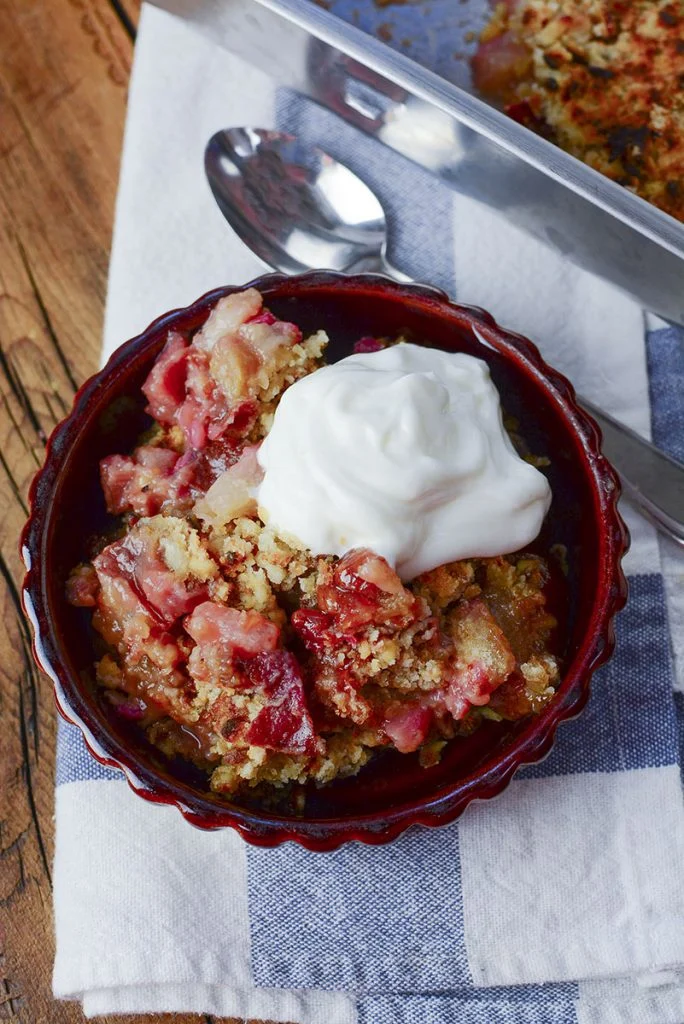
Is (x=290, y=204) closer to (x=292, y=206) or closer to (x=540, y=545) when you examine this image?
(x=292, y=206)

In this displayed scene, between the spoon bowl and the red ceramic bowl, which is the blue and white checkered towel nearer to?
the red ceramic bowl

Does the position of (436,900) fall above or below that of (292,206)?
below

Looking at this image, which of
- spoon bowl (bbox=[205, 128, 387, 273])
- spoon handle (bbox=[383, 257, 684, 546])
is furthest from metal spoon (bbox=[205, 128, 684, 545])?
spoon handle (bbox=[383, 257, 684, 546])

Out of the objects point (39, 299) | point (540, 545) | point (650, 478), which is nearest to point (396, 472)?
point (540, 545)

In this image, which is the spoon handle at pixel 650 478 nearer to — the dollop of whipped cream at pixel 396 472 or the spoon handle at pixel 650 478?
the spoon handle at pixel 650 478

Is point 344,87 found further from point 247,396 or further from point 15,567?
point 15,567

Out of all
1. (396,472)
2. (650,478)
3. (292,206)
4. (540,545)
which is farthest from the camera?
(292,206)
